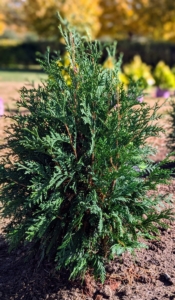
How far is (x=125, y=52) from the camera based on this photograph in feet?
96.9

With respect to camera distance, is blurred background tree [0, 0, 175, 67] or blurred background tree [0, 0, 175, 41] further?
blurred background tree [0, 0, 175, 41]

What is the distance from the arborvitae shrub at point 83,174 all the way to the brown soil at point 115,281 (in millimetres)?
123

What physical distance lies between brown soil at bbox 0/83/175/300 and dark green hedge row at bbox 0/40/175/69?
23.1 metres

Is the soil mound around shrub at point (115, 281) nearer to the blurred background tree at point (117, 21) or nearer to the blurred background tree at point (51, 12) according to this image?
the blurred background tree at point (117, 21)

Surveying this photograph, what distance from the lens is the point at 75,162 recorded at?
287 centimetres

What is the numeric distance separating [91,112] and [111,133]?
0.61 feet

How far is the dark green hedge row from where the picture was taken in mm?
27688

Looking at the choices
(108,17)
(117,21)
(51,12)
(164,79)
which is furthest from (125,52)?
(164,79)

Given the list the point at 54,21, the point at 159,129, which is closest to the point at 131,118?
the point at 159,129

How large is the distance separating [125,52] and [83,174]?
27.5 metres

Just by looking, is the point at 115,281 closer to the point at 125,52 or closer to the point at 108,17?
the point at 125,52

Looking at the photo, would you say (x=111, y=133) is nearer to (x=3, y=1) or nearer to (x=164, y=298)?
(x=164, y=298)

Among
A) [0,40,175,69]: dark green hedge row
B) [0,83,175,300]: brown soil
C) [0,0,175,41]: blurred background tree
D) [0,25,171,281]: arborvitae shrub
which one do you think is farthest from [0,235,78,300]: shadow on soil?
[0,0,175,41]: blurred background tree

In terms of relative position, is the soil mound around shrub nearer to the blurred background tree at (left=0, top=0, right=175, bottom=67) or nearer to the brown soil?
the brown soil
